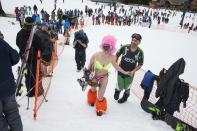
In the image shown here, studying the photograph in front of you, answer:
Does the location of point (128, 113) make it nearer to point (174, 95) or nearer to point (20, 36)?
point (174, 95)

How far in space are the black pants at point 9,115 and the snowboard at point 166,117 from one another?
290cm

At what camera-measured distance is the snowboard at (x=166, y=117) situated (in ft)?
15.1

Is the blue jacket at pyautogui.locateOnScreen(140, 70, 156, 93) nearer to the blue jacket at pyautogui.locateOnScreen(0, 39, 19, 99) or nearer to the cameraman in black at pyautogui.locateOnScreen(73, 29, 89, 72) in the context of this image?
the blue jacket at pyautogui.locateOnScreen(0, 39, 19, 99)

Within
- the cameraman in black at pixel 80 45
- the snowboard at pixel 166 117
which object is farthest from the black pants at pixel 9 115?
the cameraman in black at pixel 80 45

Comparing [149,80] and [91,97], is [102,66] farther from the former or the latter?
[149,80]

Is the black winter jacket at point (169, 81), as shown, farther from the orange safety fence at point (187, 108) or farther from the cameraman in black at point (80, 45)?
the cameraman in black at point (80, 45)

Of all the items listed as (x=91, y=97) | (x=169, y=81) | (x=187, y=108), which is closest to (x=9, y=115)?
(x=91, y=97)

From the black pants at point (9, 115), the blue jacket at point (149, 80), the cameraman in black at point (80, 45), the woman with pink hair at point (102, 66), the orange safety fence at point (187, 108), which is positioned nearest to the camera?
the black pants at point (9, 115)

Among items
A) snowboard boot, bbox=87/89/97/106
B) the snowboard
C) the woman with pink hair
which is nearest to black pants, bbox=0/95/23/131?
the woman with pink hair

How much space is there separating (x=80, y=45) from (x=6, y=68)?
5.17 meters

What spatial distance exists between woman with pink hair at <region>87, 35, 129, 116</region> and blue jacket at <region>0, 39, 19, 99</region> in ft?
5.95

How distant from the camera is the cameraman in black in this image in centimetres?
799

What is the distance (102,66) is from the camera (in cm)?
472

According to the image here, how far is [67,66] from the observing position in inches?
358
